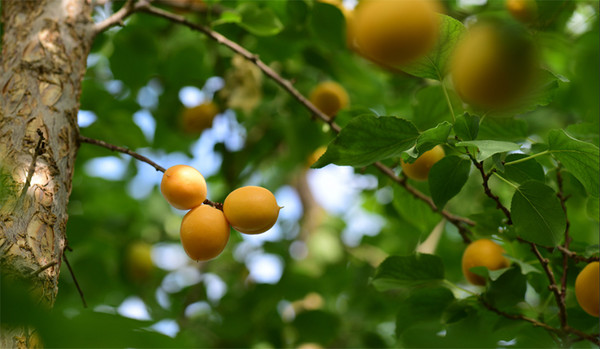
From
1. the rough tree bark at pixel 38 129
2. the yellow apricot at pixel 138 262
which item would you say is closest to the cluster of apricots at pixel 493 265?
the rough tree bark at pixel 38 129

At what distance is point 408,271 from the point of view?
151cm

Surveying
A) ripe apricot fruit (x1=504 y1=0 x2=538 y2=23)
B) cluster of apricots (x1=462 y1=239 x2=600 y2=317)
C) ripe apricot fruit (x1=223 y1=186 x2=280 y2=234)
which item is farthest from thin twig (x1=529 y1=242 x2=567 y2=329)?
ripe apricot fruit (x1=504 y1=0 x2=538 y2=23)

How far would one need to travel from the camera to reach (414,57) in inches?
22.2

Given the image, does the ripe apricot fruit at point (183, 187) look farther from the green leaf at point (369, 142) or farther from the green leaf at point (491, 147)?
the green leaf at point (491, 147)

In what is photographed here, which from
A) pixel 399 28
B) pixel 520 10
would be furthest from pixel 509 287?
pixel 520 10

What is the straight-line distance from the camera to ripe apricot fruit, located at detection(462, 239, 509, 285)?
1.44m

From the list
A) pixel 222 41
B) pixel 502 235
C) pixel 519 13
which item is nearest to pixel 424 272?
pixel 502 235

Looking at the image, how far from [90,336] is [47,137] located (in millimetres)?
870

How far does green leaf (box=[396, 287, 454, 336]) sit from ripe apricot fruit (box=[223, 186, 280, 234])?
1.90ft

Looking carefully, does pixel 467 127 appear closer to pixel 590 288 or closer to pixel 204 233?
pixel 590 288

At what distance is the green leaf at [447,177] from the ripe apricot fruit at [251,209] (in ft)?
1.34

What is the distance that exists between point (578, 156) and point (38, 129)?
124cm

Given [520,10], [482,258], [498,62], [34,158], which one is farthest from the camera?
[520,10]

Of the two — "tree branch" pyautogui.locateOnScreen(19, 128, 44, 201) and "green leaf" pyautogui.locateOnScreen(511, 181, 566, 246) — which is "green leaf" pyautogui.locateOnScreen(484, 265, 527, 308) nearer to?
"green leaf" pyautogui.locateOnScreen(511, 181, 566, 246)
